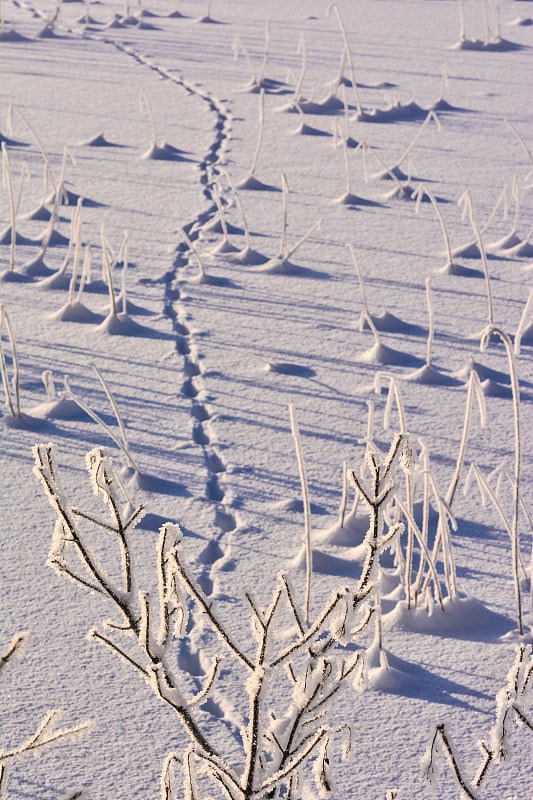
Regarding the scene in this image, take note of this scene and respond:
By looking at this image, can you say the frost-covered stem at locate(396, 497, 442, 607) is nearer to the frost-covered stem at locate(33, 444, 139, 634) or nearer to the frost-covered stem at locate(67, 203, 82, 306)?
the frost-covered stem at locate(33, 444, 139, 634)

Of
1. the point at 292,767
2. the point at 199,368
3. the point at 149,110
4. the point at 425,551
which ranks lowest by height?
the point at 199,368

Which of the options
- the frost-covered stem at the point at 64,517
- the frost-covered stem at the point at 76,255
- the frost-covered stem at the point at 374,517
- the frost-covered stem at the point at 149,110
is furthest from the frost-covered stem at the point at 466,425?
the frost-covered stem at the point at 149,110

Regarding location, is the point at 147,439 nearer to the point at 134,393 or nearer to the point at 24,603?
the point at 134,393

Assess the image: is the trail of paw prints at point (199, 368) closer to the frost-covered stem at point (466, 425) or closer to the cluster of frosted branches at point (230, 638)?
the frost-covered stem at point (466, 425)

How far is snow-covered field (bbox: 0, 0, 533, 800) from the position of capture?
76.2 inches

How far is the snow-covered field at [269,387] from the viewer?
194cm

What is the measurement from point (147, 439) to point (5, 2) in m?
7.73

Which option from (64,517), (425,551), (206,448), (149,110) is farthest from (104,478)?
(149,110)

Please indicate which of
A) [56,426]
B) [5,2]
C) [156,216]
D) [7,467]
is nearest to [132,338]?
[56,426]

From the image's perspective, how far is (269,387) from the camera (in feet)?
10.7

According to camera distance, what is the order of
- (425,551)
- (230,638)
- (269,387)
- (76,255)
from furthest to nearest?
(76,255) → (269,387) → (425,551) → (230,638)

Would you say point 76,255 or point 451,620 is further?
point 76,255

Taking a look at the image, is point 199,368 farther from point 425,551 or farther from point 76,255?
point 425,551

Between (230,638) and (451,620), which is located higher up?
(230,638)
